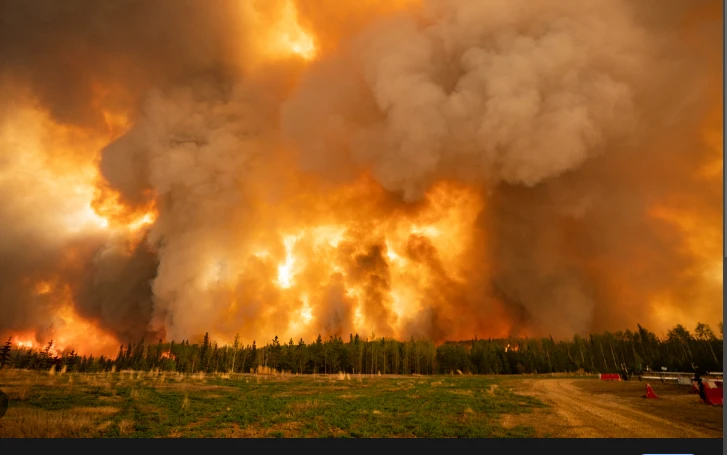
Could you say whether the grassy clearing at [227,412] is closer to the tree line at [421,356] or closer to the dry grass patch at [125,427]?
the dry grass patch at [125,427]

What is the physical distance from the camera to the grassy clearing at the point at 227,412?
13.4 m

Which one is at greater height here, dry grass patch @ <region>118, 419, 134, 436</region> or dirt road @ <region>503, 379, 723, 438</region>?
dry grass patch @ <region>118, 419, 134, 436</region>

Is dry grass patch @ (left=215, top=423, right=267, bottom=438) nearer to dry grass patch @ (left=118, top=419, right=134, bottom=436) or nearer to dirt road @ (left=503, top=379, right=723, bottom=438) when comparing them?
dry grass patch @ (left=118, top=419, right=134, bottom=436)

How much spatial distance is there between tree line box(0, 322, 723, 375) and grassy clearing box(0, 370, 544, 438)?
14.0 metres

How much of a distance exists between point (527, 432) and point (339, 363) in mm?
45607

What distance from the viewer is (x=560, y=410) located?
1734 centimetres

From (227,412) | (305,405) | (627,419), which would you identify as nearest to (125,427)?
(227,412)

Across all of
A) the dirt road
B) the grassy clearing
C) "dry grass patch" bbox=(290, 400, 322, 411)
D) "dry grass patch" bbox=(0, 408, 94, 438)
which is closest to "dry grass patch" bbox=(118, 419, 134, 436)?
the grassy clearing

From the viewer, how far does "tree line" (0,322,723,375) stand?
1484 inches

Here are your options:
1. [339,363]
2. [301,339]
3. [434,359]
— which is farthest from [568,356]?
[301,339]

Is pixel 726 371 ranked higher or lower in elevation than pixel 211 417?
higher
